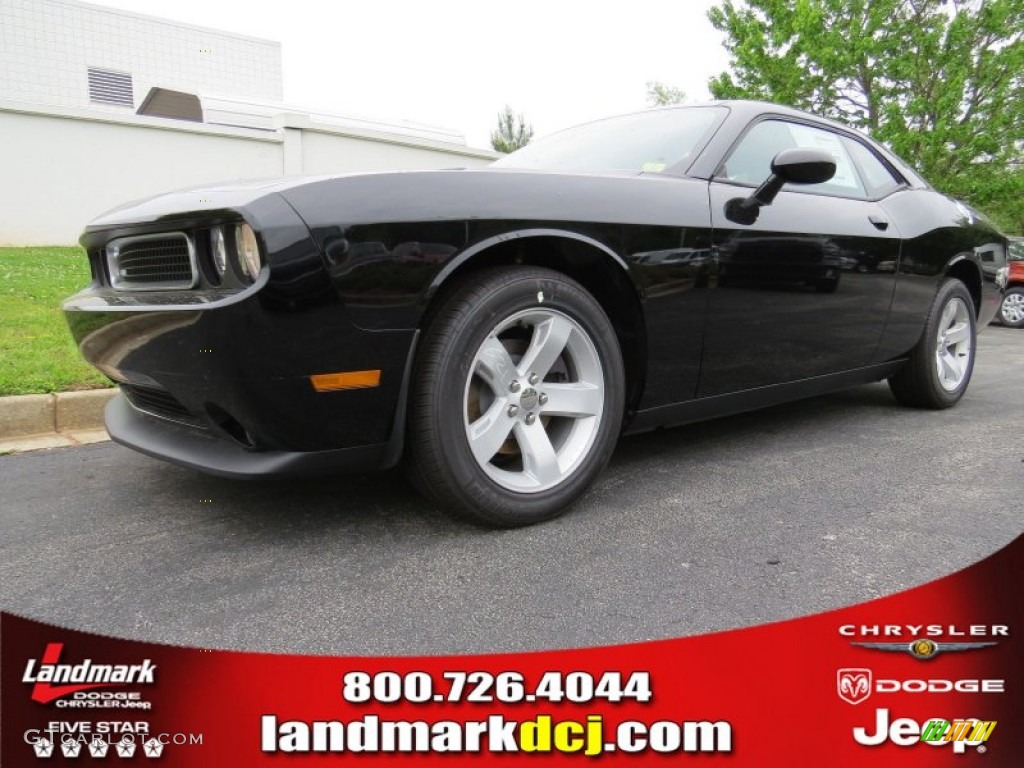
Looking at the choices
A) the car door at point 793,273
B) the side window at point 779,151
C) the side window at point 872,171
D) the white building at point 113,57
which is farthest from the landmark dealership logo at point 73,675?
the white building at point 113,57

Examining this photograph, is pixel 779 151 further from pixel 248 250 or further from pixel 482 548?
pixel 248 250

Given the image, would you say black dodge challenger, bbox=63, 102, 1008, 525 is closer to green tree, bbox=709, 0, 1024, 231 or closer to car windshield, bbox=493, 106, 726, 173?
car windshield, bbox=493, 106, 726, 173

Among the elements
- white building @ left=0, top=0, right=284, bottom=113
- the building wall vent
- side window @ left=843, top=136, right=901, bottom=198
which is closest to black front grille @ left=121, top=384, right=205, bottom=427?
side window @ left=843, top=136, right=901, bottom=198

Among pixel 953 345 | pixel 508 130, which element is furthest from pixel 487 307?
pixel 508 130

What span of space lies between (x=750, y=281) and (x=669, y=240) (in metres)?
0.44

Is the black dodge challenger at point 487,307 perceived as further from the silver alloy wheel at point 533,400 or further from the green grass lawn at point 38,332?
the green grass lawn at point 38,332

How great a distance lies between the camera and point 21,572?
190 cm

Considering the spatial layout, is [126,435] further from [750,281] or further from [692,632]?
[750,281]

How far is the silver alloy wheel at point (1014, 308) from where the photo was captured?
10.7 metres

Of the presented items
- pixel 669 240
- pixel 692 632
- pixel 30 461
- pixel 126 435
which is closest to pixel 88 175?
pixel 30 461

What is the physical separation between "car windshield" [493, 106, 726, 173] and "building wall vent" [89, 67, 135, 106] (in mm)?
17003

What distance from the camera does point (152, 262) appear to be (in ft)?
6.73

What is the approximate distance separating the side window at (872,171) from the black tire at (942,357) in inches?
24.4

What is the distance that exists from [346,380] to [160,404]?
69 centimetres
